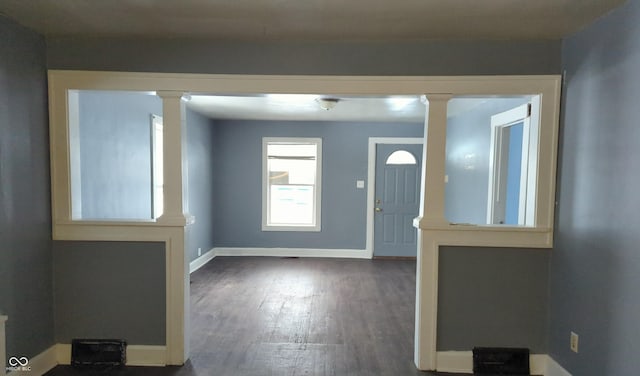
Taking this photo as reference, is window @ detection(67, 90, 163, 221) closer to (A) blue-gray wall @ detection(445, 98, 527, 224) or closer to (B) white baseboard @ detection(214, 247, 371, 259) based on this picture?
(B) white baseboard @ detection(214, 247, 371, 259)

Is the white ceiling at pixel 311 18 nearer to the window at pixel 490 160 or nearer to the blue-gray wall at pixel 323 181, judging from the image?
the window at pixel 490 160

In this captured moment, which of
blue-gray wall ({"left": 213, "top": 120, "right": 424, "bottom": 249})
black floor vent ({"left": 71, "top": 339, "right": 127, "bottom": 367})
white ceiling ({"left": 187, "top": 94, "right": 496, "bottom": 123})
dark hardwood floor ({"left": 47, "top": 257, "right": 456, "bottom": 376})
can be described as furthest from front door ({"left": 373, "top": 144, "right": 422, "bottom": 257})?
black floor vent ({"left": 71, "top": 339, "right": 127, "bottom": 367})

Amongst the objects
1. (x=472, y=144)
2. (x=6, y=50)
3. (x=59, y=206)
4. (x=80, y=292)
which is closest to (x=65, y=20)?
(x=6, y=50)

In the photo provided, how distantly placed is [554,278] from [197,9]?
2755 millimetres

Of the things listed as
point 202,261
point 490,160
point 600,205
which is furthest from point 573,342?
point 202,261

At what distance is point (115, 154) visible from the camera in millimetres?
3037

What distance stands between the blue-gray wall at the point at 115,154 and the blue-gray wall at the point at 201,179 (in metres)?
1.04

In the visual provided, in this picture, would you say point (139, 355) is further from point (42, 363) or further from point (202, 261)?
point (202, 261)

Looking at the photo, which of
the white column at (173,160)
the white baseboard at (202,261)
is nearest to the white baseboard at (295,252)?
the white baseboard at (202,261)

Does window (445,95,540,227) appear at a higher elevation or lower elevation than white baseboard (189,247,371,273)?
higher

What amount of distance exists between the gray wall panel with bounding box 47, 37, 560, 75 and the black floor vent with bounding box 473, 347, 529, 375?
6.18 ft

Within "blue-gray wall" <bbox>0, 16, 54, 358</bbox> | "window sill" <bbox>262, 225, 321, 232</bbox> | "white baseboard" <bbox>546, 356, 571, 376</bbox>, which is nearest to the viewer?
"blue-gray wall" <bbox>0, 16, 54, 358</bbox>

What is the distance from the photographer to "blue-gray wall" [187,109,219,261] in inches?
187

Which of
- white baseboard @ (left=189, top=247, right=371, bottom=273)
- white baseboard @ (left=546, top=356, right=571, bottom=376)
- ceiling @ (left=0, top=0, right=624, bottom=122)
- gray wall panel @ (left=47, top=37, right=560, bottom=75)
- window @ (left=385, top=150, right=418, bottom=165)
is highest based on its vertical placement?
ceiling @ (left=0, top=0, right=624, bottom=122)
